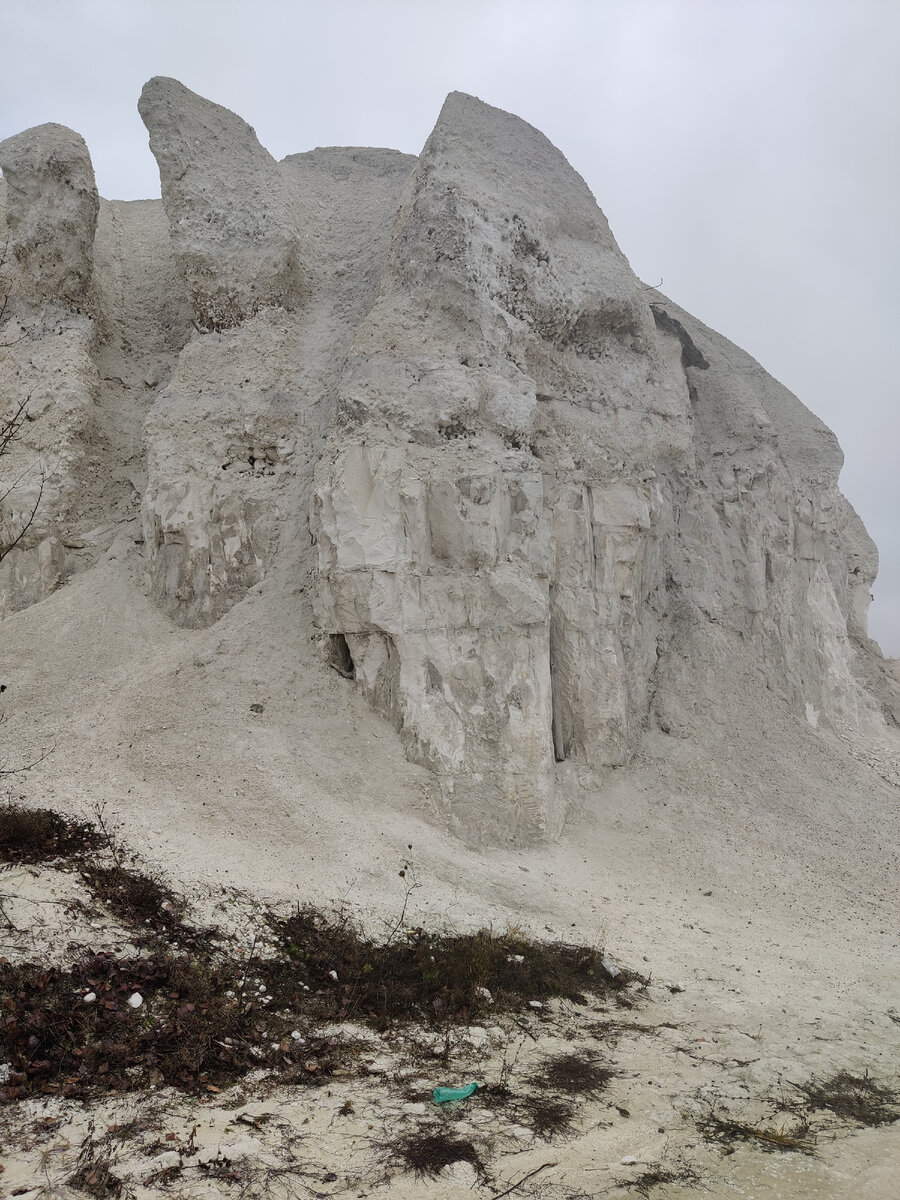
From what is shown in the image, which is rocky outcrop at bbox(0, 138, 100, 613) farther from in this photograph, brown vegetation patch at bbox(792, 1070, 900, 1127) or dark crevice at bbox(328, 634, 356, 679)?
brown vegetation patch at bbox(792, 1070, 900, 1127)

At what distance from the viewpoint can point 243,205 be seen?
15.1 meters

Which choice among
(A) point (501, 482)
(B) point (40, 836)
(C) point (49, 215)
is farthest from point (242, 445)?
(B) point (40, 836)

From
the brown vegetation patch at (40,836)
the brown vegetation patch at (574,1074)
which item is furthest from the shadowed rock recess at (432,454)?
the brown vegetation patch at (574,1074)

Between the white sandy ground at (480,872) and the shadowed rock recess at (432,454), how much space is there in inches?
35.3

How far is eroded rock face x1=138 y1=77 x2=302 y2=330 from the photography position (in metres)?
14.7

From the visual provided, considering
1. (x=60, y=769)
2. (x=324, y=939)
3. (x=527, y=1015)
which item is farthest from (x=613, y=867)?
(x=60, y=769)

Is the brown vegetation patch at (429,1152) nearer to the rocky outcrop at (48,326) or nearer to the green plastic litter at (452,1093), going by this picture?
the green plastic litter at (452,1093)

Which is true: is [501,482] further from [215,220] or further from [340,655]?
[215,220]

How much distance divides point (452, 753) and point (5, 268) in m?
13.1

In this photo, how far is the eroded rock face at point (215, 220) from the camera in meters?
14.7

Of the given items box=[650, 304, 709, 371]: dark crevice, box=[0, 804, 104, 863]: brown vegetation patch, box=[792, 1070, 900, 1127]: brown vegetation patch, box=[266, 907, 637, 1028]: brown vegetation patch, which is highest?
box=[650, 304, 709, 371]: dark crevice

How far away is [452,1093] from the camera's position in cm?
502

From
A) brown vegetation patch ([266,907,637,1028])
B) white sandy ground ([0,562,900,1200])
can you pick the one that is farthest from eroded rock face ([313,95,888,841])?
brown vegetation patch ([266,907,637,1028])

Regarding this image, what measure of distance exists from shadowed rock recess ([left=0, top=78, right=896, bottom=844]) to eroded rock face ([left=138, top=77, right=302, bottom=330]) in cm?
5
